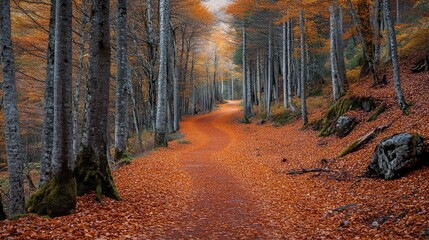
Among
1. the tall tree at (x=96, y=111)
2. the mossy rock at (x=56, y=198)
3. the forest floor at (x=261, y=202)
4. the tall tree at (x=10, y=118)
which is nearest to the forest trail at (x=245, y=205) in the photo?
the forest floor at (x=261, y=202)

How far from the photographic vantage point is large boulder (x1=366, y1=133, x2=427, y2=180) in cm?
684

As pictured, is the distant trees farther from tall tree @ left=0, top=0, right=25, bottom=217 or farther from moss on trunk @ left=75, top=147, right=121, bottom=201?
tall tree @ left=0, top=0, right=25, bottom=217

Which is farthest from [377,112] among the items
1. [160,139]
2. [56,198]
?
[56,198]

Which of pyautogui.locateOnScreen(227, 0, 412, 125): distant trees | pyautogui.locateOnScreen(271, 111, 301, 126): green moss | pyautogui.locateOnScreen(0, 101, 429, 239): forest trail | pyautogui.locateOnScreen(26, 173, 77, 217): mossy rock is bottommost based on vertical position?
pyautogui.locateOnScreen(0, 101, 429, 239): forest trail

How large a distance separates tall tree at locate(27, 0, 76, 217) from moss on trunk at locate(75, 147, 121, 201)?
29.8 inches

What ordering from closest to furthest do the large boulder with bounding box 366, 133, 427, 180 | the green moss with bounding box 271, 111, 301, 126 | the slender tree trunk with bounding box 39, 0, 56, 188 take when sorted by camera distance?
the large boulder with bounding box 366, 133, 427, 180 → the slender tree trunk with bounding box 39, 0, 56, 188 → the green moss with bounding box 271, 111, 301, 126

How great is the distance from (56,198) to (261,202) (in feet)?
15.8

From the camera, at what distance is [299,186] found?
28.5 feet

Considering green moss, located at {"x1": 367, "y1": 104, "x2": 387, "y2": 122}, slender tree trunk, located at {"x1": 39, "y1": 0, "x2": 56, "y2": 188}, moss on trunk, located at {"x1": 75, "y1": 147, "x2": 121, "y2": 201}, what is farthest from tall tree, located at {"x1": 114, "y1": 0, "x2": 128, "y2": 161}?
green moss, located at {"x1": 367, "y1": 104, "x2": 387, "y2": 122}

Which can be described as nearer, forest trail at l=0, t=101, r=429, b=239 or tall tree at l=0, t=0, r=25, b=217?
forest trail at l=0, t=101, r=429, b=239

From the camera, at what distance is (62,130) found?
5.48 m

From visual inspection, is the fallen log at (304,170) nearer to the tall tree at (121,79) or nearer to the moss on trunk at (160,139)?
the tall tree at (121,79)

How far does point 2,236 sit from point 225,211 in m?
4.28

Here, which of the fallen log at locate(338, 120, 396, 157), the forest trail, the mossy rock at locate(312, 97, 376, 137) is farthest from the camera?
the mossy rock at locate(312, 97, 376, 137)
